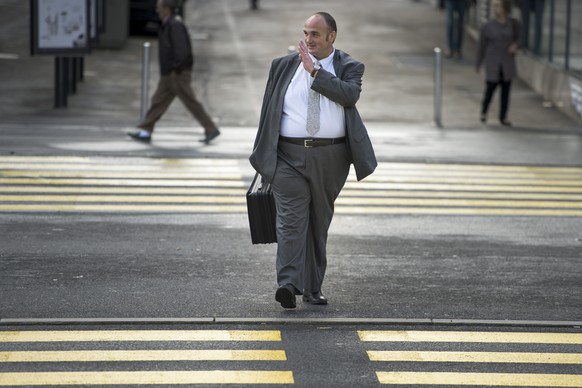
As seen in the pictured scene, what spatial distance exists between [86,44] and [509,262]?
11729mm

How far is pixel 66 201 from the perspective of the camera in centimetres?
1230

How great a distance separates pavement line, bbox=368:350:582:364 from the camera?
7273 mm

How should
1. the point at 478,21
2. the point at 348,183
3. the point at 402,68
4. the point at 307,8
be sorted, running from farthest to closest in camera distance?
1. the point at 307,8
2. the point at 478,21
3. the point at 402,68
4. the point at 348,183

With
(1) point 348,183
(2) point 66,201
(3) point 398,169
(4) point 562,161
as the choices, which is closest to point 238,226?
(2) point 66,201

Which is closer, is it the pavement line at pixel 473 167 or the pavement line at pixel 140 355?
the pavement line at pixel 140 355

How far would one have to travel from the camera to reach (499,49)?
64.5 ft

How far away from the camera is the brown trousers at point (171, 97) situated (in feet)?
55.6

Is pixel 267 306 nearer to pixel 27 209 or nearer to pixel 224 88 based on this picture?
pixel 27 209

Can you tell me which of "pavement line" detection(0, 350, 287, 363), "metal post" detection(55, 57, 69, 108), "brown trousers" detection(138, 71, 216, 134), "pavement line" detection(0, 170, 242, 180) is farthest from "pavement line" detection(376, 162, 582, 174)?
"pavement line" detection(0, 350, 287, 363)

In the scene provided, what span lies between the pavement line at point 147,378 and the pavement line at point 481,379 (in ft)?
1.78

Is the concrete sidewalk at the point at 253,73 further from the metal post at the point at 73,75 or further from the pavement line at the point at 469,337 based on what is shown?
the pavement line at the point at 469,337

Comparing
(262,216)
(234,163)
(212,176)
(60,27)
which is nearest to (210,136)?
(234,163)

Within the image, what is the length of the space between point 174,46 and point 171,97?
66 centimetres

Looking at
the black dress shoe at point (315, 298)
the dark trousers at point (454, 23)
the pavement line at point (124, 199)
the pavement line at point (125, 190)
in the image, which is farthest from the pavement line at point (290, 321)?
the dark trousers at point (454, 23)
